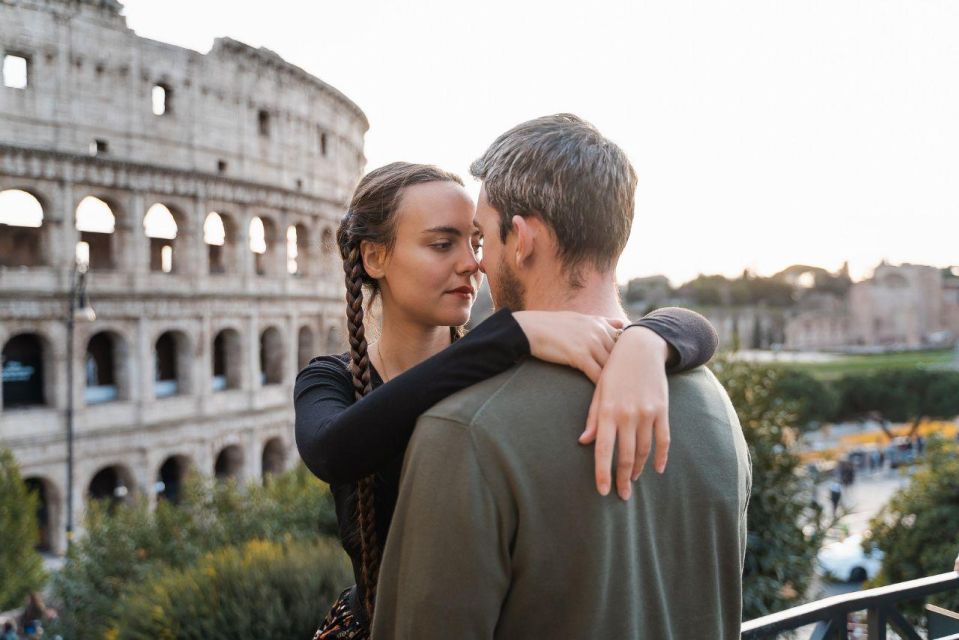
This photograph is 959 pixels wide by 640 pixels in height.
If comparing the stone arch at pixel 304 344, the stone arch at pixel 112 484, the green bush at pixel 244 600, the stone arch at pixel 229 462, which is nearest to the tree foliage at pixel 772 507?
the green bush at pixel 244 600

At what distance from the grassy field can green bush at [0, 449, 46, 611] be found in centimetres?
2654

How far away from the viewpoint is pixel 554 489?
1175mm

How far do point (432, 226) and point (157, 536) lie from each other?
11552mm

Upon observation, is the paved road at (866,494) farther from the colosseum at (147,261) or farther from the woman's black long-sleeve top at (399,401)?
the woman's black long-sleeve top at (399,401)

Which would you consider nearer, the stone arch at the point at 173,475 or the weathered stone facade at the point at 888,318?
the stone arch at the point at 173,475

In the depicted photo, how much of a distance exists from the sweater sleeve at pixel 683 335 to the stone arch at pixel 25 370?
1944 centimetres

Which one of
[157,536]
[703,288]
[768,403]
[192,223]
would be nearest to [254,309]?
[192,223]

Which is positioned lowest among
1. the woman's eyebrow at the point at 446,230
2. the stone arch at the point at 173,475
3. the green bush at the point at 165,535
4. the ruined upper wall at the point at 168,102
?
the stone arch at the point at 173,475

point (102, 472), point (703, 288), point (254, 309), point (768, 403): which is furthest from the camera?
point (703, 288)

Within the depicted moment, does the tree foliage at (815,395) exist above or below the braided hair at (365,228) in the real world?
below

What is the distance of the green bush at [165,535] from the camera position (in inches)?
406

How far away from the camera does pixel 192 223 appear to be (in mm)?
20266

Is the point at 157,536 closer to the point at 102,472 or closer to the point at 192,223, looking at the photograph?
the point at 102,472

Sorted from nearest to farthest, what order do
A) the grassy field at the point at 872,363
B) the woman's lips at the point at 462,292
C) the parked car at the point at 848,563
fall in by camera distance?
the woman's lips at the point at 462,292 → the parked car at the point at 848,563 → the grassy field at the point at 872,363
